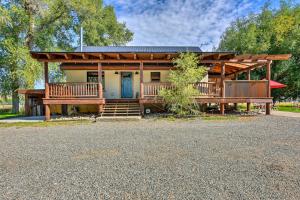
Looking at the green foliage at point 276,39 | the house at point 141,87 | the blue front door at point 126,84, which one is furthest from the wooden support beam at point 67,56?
the green foliage at point 276,39

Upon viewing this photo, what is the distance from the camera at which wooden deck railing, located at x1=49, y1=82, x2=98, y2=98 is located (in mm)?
11508

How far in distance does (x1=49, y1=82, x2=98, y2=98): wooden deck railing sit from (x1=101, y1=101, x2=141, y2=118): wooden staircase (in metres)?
1.18

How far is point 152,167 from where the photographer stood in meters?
3.93

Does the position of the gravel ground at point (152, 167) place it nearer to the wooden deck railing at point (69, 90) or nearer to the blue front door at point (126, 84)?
the wooden deck railing at point (69, 90)

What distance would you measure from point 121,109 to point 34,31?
13.6 meters

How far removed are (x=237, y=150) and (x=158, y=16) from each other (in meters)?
24.2

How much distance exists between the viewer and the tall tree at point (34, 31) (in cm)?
1625

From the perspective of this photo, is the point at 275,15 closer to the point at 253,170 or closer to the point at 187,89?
the point at 187,89

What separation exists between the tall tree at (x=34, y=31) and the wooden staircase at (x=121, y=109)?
850cm

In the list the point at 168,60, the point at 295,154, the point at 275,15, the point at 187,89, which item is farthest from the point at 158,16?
the point at 295,154

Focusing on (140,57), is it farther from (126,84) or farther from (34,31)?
(34,31)

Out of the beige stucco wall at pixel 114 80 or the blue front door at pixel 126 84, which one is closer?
the beige stucco wall at pixel 114 80

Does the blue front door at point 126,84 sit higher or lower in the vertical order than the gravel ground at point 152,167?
higher

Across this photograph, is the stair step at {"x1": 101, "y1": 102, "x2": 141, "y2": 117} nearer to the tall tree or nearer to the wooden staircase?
the wooden staircase
